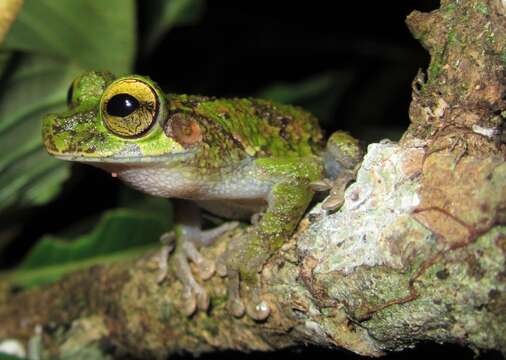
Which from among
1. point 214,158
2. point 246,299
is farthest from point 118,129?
point 246,299

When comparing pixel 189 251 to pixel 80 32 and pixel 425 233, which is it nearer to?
pixel 425 233

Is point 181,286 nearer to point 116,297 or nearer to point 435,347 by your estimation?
point 116,297

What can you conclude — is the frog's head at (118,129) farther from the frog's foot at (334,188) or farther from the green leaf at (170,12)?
the green leaf at (170,12)

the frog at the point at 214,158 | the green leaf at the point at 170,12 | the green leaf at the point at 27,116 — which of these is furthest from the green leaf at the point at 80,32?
the frog at the point at 214,158

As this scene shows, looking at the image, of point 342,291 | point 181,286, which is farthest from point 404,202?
point 181,286

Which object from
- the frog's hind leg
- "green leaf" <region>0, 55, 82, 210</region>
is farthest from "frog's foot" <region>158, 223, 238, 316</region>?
"green leaf" <region>0, 55, 82, 210</region>

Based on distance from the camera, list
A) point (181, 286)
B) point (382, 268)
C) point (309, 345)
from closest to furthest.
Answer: point (382, 268) → point (309, 345) → point (181, 286)
